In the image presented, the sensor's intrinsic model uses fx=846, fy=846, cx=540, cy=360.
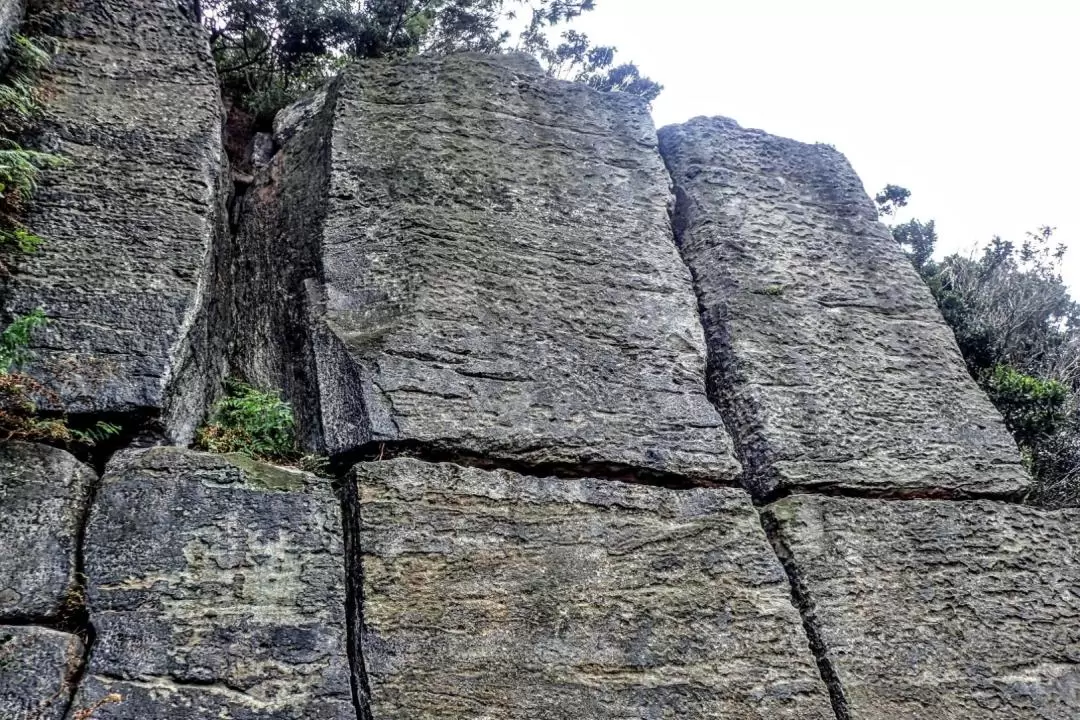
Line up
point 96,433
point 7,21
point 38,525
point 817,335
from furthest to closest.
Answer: point 817,335
point 7,21
point 96,433
point 38,525

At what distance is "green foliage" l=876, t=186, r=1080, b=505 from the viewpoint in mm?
4922

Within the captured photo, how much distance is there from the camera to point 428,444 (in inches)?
115

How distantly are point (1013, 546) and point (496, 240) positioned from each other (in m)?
2.46

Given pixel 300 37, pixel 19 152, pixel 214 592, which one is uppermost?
pixel 300 37

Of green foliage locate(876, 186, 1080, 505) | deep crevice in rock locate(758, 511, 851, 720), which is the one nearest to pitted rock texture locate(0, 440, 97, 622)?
deep crevice in rock locate(758, 511, 851, 720)

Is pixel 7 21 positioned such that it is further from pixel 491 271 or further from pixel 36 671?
pixel 36 671

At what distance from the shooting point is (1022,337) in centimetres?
585

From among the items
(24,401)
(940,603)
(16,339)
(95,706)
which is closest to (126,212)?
(16,339)

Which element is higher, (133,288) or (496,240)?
(496,240)

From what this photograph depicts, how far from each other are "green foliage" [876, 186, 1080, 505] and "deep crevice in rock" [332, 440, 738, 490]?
2646mm

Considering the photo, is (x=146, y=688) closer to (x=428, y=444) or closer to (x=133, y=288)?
(x=428, y=444)

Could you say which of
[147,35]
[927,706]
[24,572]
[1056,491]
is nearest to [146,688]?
[24,572]

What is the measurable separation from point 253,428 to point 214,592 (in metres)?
0.81

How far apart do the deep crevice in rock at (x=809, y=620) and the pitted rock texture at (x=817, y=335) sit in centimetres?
23
